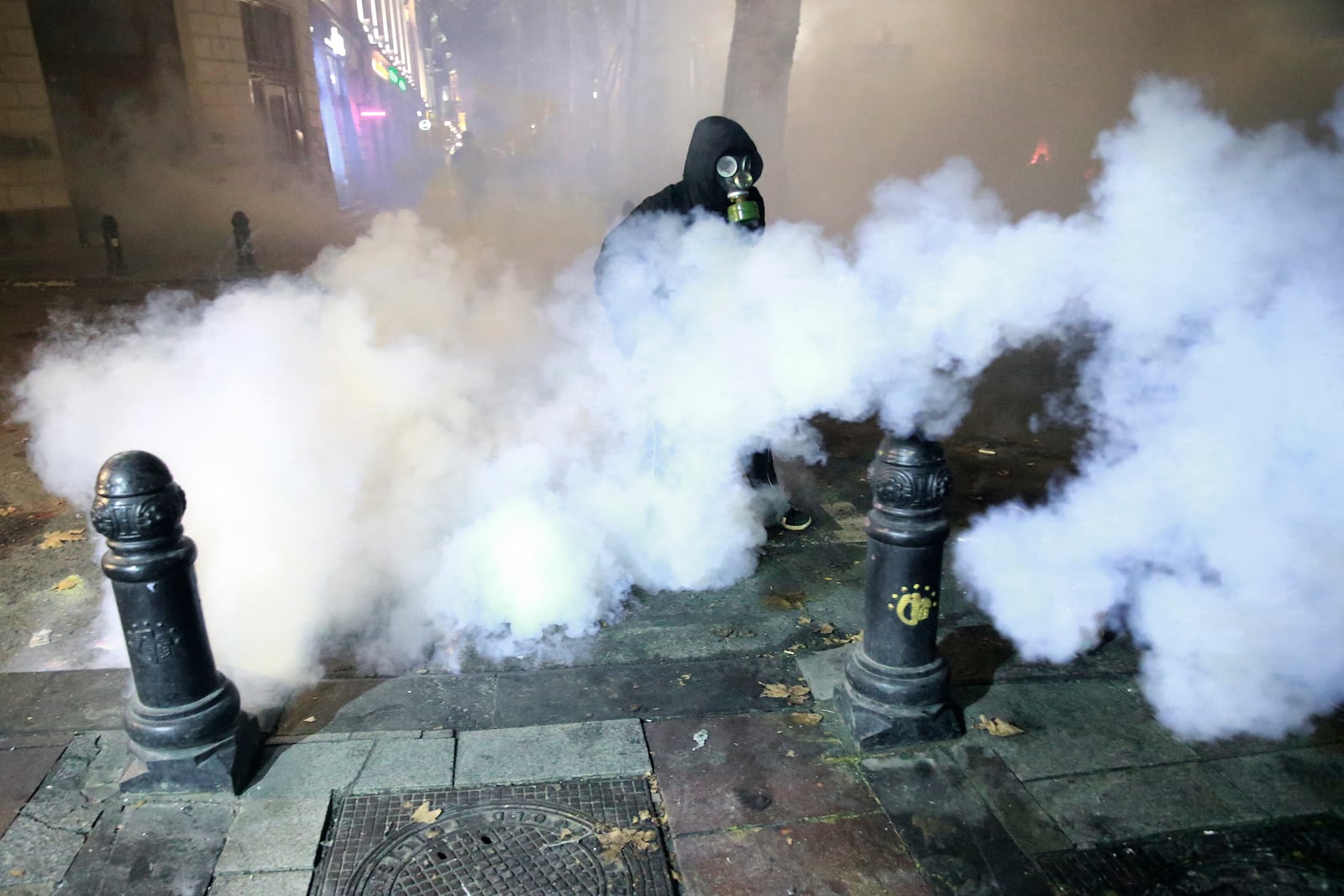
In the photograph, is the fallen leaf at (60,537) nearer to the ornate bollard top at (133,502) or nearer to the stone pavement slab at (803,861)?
the ornate bollard top at (133,502)

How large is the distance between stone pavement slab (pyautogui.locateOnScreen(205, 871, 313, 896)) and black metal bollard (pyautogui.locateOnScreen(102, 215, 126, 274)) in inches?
674

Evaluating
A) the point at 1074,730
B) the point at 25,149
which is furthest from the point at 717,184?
the point at 25,149

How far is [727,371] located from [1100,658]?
7.12ft

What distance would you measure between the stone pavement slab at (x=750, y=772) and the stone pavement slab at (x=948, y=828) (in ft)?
0.36

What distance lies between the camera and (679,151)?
114 feet

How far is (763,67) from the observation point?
497 inches

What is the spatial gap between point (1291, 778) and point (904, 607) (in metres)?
1.43

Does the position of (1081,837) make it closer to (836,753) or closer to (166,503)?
(836,753)

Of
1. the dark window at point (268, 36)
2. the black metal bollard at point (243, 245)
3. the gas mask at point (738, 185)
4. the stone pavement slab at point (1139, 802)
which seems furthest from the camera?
the dark window at point (268, 36)

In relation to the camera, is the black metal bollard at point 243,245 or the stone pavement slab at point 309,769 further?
the black metal bollard at point 243,245

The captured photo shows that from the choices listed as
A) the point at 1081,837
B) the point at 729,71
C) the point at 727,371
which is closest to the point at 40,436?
the point at 727,371

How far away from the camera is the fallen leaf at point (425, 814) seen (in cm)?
271

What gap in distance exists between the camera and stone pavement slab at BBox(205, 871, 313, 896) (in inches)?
95.3

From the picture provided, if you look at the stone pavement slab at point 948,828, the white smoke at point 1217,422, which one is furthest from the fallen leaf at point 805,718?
the white smoke at point 1217,422
